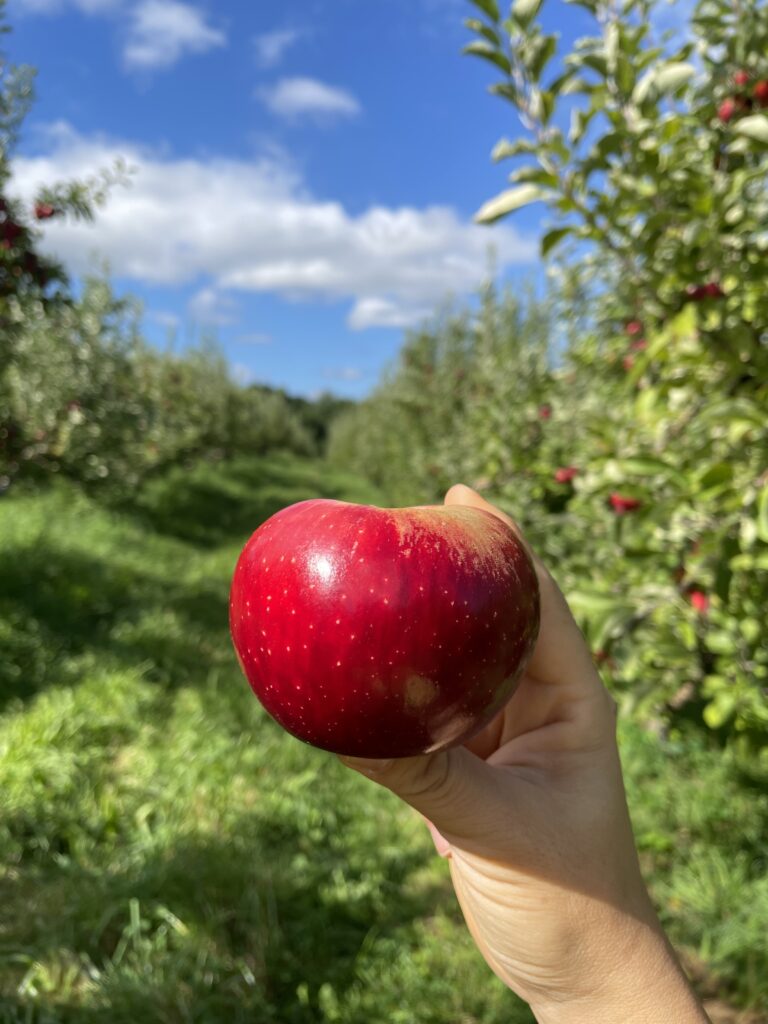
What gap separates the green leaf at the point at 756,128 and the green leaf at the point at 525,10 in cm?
61

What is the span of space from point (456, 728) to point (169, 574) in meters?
6.48

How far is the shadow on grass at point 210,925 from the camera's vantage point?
7.29 ft

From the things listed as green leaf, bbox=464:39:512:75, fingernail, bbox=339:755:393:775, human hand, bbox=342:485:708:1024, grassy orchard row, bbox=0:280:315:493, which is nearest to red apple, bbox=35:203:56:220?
grassy orchard row, bbox=0:280:315:493

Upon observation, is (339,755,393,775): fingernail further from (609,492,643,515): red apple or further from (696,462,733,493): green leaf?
(609,492,643,515): red apple

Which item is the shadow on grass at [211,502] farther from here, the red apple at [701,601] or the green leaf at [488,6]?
the green leaf at [488,6]

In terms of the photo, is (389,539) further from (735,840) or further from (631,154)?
(735,840)

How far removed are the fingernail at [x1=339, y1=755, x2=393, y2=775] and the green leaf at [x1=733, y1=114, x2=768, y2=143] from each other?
167cm

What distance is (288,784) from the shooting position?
342cm

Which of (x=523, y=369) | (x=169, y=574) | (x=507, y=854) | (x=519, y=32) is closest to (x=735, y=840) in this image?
(x=507, y=854)

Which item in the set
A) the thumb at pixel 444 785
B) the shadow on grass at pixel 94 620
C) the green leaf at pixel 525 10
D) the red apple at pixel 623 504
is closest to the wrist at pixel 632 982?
the thumb at pixel 444 785

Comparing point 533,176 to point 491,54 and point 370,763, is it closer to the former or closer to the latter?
point 491,54

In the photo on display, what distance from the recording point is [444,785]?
3.74 feet

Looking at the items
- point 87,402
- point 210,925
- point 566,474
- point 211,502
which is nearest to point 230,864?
point 210,925

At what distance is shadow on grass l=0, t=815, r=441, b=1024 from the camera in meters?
2.22
